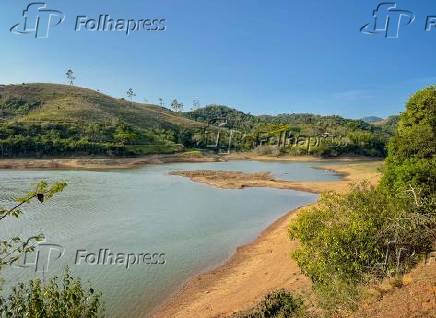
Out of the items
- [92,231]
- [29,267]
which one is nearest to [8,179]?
[92,231]

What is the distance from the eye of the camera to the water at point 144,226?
24.1 meters

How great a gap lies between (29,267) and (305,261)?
55.6ft

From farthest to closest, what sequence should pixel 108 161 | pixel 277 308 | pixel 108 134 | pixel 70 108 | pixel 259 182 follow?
pixel 70 108, pixel 108 134, pixel 108 161, pixel 259 182, pixel 277 308

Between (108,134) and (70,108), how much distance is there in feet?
110

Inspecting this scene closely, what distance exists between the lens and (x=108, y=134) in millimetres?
131750

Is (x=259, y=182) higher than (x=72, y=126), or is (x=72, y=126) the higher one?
(x=72, y=126)

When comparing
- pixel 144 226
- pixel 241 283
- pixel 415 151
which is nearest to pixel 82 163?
pixel 144 226

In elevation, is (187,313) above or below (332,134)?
below

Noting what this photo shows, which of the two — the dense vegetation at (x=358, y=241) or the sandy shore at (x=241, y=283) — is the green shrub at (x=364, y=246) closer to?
the dense vegetation at (x=358, y=241)

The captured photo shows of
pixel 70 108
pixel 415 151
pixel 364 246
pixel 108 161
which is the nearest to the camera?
pixel 364 246

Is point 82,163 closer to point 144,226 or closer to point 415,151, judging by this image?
point 144,226

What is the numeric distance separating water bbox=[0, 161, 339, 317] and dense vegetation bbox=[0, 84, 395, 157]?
46023 millimetres

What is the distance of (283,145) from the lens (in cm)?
15350

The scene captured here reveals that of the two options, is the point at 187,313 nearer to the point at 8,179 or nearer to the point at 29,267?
the point at 29,267
